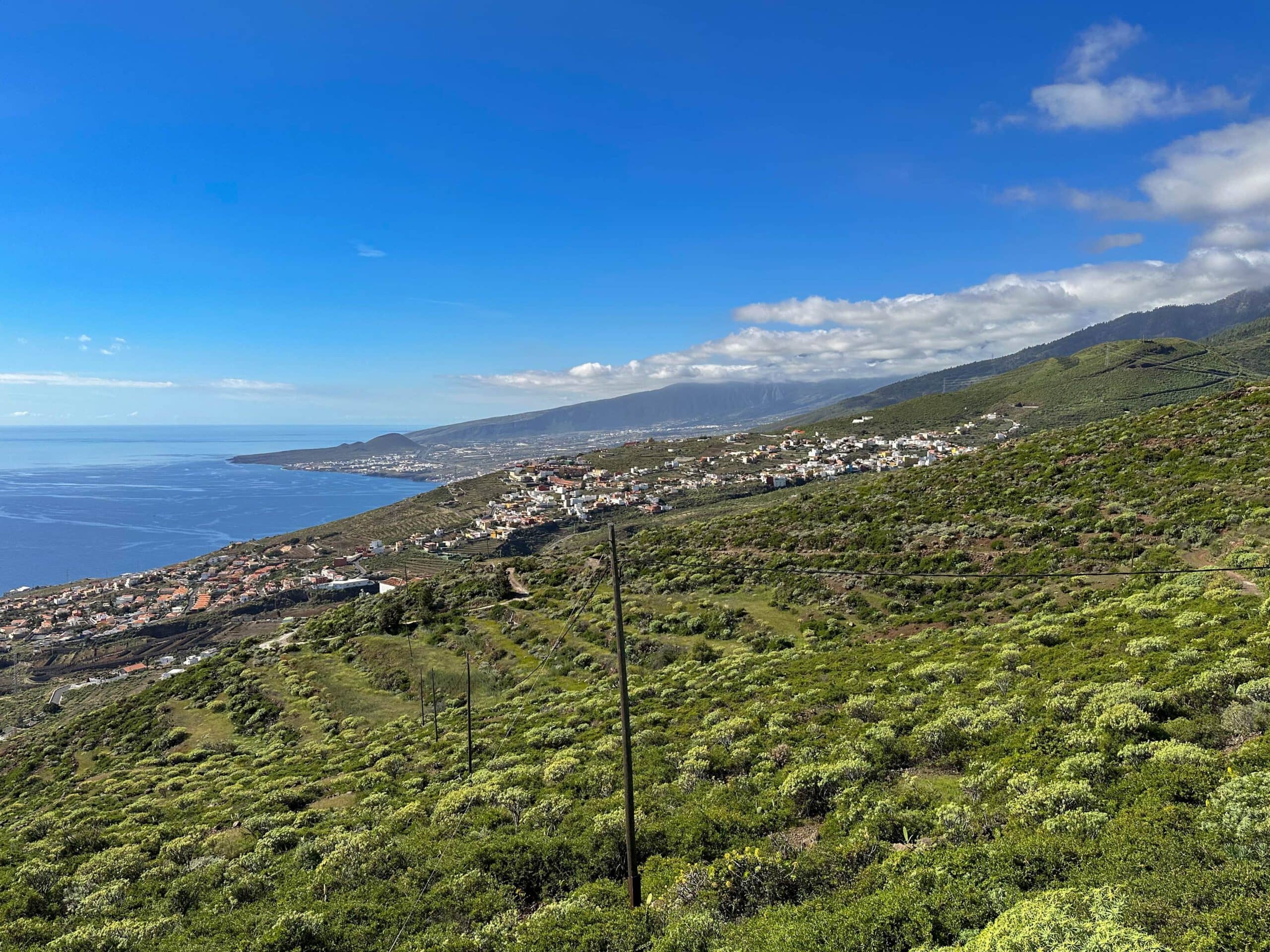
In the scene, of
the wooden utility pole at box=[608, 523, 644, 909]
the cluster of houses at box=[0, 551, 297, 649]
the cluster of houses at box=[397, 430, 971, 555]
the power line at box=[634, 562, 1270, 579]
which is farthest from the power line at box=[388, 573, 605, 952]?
the cluster of houses at box=[0, 551, 297, 649]

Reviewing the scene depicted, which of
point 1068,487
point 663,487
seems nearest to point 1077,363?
point 663,487

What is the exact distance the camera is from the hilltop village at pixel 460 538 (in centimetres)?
8038

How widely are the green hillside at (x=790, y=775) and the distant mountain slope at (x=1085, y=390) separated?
109 m

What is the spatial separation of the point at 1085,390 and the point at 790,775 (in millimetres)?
170267

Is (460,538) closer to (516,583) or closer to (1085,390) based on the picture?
(516,583)

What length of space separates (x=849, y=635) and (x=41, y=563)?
185 meters

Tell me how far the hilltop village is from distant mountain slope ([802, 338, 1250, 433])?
12.2 m

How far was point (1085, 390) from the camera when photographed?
138500mm

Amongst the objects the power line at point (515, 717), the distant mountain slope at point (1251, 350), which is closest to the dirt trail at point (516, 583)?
the power line at point (515, 717)

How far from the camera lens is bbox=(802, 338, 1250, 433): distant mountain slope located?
12012 centimetres

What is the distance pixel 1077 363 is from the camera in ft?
598

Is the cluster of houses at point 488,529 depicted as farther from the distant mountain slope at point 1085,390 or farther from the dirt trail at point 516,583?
the dirt trail at point 516,583

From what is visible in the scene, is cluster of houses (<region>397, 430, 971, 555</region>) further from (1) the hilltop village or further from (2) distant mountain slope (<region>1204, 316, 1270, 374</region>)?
(2) distant mountain slope (<region>1204, 316, 1270, 374</region>)

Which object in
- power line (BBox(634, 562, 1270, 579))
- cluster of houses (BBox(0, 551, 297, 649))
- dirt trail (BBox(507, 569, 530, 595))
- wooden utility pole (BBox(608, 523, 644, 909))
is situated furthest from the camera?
cluster of houses (BBox(0, 551, 297, 649))
